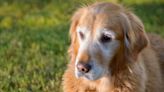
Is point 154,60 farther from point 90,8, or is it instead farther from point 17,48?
point 17,48

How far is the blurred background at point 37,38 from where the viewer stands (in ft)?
28.2

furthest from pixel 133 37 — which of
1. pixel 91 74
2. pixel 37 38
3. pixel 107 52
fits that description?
pixel 37 38

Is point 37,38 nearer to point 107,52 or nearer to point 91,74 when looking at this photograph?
point 107,52

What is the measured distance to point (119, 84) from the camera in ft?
23.2

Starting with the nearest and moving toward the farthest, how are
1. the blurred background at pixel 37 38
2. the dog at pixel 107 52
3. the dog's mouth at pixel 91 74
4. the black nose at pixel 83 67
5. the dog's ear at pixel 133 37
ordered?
the black nose at pixel 83 67 → the dog's mouth at pixel 91 74 → the dog at pixel 107 52 → the dog's ear at pixel 133 37 → the blurred background at pixel 37 38

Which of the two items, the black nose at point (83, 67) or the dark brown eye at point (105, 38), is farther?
the dark brown eye at point (105, 38)

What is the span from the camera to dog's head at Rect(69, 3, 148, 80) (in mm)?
6617

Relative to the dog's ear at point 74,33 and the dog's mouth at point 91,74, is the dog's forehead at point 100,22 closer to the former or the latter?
the dog's ear at point 74,33

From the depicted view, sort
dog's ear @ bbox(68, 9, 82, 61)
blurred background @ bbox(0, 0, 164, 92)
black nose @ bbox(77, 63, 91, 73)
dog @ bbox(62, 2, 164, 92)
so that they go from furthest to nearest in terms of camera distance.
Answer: blurred background @ bbox(0, 0, 164, 92) < dog's ear @ bbox(68, 9, 82, 61) < dog @ bbox(62, 2, 164, 92) < black nose @ bbox(77, 63, 91, 73)

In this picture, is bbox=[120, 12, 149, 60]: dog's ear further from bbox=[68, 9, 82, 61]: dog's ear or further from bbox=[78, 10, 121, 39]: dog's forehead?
bbox=[68, 9, 82, 61]: dog's ear

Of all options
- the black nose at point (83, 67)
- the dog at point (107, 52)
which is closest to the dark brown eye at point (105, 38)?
the dog at point (107, 52)

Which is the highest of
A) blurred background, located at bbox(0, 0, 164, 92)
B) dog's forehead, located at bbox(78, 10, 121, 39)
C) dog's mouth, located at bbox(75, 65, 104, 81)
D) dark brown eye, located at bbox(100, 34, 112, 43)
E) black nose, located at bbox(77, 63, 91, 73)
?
dog's forehead, located at bbox(78, 10, 121, 39)

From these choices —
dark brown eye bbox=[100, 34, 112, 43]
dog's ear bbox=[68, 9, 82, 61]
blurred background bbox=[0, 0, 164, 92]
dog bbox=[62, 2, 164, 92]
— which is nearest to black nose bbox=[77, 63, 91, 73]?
dog bbox=[62, 2, 164, 92]

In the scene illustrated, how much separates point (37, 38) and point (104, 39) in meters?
4.39
